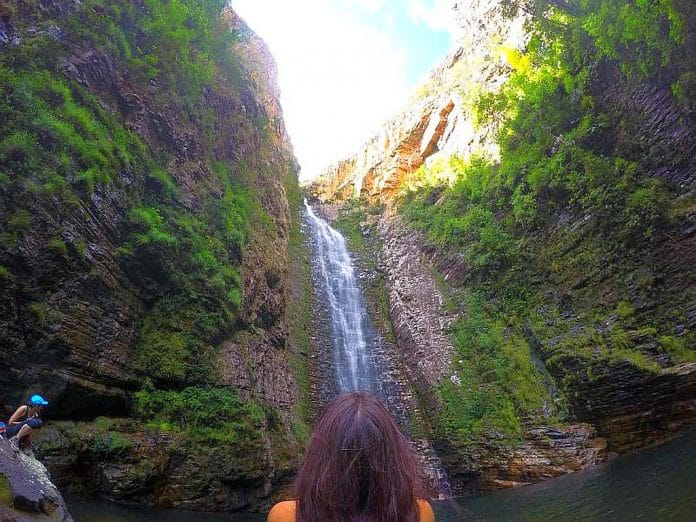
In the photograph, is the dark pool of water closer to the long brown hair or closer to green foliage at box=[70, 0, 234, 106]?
the long brown hair

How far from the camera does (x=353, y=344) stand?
1939 centimetres

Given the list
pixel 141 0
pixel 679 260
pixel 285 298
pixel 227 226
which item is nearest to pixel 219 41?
pixel 141 0

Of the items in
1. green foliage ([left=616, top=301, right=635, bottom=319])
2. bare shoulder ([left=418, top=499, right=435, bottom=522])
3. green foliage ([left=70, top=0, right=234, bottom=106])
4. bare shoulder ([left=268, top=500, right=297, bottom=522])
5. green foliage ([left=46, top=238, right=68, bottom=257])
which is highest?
green foliage ([left=70, top=0, right=234, bottom=106])

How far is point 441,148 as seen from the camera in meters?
28.5

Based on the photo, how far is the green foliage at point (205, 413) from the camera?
33.5 feet

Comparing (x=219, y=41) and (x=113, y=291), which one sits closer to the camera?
(x=113, y=291)

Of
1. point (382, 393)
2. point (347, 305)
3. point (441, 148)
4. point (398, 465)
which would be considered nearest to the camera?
point (398, 465)

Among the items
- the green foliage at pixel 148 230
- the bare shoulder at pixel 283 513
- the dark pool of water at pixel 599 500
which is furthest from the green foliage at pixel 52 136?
the bare shoulder at pixel 283 513

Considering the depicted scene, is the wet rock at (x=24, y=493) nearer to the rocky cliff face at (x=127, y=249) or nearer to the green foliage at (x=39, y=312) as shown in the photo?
the rocky cliff face at (x=127, y=249)

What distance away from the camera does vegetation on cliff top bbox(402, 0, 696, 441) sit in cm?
1258

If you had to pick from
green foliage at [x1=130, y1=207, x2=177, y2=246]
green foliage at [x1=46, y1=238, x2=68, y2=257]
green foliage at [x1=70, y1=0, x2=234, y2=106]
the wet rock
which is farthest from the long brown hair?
green foliage at [x1=70, y1=0, x2=234, y2=106]

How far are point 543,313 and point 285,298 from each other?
10.2m

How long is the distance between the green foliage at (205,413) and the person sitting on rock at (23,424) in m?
2.58

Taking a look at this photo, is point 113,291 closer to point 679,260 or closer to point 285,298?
point 285,298
